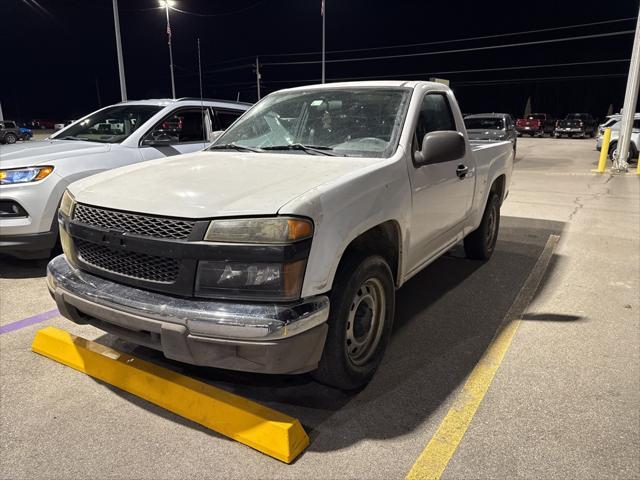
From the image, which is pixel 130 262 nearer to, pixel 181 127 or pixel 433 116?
pixel 433 116

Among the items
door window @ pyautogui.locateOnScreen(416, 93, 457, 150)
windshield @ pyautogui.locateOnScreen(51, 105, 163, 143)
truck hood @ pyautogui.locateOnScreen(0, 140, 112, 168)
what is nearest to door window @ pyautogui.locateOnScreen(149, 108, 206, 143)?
windshield @ pyautogui.locateOnScreen(51, 105, 163, 143)

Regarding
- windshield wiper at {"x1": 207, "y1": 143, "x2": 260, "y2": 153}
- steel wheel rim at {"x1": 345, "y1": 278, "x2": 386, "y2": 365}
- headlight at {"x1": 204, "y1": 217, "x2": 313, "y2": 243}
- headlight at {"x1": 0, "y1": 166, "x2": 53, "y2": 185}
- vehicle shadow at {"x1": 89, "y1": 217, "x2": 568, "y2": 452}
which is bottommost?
vehicle shadow at {"x1": 89, "y1": 217, "x2": 568, "y2": 452}

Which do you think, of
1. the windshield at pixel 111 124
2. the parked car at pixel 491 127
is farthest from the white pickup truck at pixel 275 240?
the parked car at pixel 491 127

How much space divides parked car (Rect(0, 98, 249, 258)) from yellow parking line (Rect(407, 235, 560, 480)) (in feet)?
10.9

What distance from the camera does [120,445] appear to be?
2504 mm

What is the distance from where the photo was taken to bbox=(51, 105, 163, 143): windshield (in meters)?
6.04

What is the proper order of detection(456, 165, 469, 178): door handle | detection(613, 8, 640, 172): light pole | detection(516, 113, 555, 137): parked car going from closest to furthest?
detection(456, 165, 469, 178): door handle → detection(613, 8, 640, 172): light pole → detection(516, 113, 555, 137): parked car

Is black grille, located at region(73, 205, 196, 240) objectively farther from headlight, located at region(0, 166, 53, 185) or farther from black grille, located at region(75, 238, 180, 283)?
headlight, located at region(0, 166, 53, 185)

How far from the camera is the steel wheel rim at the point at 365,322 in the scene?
112 inches

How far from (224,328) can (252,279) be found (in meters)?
0.26

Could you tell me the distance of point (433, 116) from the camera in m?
4.00

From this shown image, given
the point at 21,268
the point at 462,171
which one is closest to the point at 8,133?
the point at 21,268

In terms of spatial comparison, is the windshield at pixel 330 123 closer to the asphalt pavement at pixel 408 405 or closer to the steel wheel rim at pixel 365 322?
the steel wheel rim at pixel 365 322

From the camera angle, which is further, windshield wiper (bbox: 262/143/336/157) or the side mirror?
windshield wiper (bbox: 262/143/336/157)
